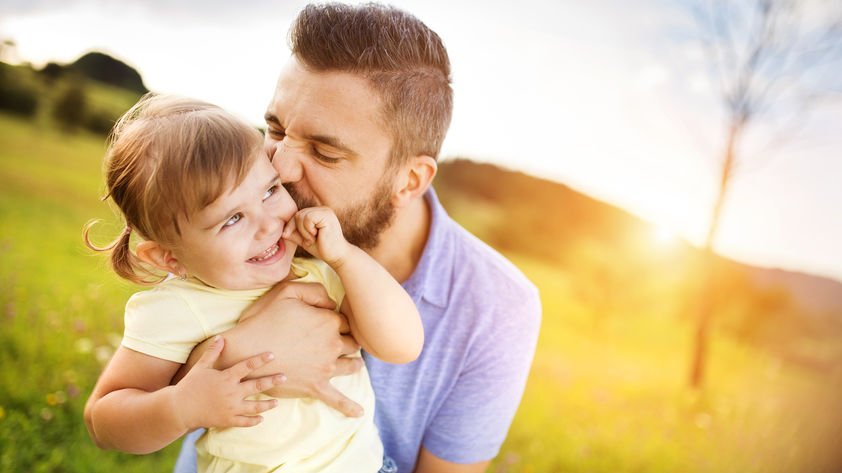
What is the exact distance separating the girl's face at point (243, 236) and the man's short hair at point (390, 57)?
1.76 feet

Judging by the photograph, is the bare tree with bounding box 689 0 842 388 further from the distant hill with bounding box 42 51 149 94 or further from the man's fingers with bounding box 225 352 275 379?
the distant hill with bounding box 42 51 149 94

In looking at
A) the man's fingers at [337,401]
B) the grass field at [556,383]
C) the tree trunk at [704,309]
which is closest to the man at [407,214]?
the man's fingers at [337,401]

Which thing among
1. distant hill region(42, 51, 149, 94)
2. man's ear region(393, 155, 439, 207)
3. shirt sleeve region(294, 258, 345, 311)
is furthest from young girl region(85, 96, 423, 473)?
distant hill region(42, 51, 149, 94)

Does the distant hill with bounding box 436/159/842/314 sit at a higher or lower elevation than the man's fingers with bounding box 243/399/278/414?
lower

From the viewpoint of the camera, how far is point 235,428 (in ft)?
4.96

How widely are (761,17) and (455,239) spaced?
7.99ft

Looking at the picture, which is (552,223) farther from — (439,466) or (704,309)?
(439,466)

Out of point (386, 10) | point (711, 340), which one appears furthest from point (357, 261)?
point (711, 340)

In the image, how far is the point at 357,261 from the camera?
62.4 inches

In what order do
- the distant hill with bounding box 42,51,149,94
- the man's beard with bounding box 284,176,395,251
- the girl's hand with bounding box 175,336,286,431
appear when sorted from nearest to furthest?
1. the girl's hand with bounding box 175,336,286,431
2. the man's beard with bounding box 284,176,395,251
3. the distant hill with bounding box 42,51,149,94

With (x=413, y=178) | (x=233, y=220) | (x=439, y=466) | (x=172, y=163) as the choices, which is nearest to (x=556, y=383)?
(x=439, y=466)

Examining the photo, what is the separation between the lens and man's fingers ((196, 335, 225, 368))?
1.41 m

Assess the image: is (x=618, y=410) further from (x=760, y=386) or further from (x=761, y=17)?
(x=761, y=17)

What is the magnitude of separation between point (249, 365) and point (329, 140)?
0.77 meters
